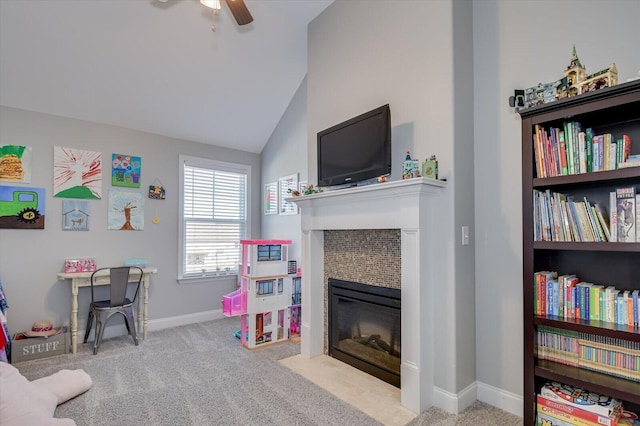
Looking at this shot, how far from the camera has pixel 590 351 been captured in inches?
68.9

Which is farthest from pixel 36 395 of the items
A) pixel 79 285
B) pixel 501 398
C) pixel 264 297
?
pixel 501 398

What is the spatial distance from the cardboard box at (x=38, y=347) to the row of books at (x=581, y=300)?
405 cm

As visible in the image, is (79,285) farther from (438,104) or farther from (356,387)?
(438,104)

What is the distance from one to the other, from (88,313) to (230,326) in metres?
1.55

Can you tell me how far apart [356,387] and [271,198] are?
2.93 meters

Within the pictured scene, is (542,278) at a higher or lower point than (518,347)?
higher

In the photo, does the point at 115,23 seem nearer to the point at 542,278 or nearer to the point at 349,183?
the point at 349,183

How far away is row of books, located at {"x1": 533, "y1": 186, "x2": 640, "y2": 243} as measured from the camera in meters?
1.59

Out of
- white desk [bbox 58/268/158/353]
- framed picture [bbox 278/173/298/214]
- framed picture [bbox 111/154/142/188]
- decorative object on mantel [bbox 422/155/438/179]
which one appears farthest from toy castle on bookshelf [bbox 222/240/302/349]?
decorative object on mantel [bbox 422/155/438/179]

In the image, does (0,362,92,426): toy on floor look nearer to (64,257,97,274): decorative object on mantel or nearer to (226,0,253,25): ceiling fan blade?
(64,257,97,274): decorative object on mantel

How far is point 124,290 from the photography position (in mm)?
3494

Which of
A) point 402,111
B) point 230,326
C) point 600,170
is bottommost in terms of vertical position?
point 230,326

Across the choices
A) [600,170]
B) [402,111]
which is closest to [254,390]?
[402,111]

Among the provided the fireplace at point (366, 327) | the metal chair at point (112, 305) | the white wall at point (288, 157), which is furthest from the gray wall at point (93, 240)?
the fireplace at point (366, 327)
